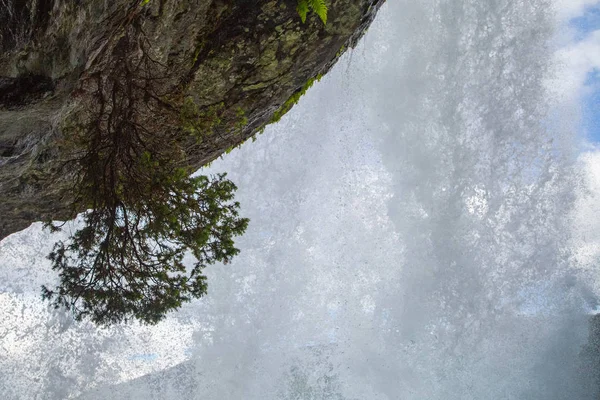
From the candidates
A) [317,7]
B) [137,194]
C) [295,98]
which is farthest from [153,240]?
[317,7]

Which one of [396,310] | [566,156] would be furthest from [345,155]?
[566,156]

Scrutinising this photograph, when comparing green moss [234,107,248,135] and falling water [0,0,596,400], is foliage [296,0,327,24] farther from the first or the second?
falling water [0,0,596,400]

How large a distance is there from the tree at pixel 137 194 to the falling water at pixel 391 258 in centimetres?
2389

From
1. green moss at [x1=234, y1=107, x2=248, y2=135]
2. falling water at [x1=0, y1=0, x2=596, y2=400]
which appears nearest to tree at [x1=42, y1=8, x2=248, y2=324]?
green moss at [x1=234, y1=107, x2=248, y2=135]

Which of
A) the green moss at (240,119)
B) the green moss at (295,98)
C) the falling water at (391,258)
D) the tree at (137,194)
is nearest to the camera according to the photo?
the tree at (137,194)

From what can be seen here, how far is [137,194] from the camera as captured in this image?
5.26m

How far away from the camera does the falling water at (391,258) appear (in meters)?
30.3

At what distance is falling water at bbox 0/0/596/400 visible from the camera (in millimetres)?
30344

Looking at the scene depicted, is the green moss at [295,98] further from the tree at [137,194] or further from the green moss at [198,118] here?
the tree at [137,194]

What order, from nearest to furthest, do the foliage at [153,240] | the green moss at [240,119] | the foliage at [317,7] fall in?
the foliage at [317,7]
the foliage at [153,240]
the green moss at [240,119]

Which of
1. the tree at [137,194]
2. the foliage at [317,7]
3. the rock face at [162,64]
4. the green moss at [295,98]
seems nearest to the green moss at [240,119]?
the rock face at [162,64]

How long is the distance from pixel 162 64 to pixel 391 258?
3024 cm

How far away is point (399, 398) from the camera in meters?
34.4

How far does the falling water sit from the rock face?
76.4 feet
